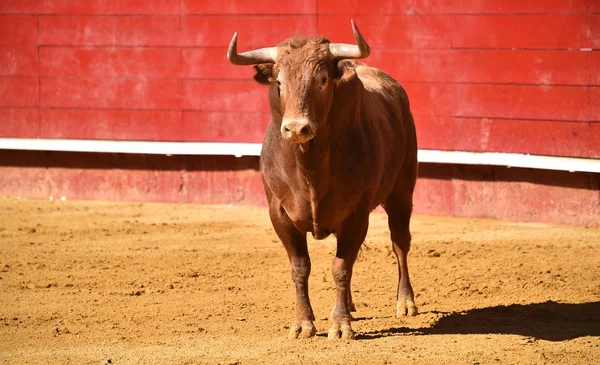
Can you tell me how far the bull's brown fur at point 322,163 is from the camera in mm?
4879

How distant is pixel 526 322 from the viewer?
5.60 meters

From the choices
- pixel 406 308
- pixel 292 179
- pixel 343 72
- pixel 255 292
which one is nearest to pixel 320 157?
pixel 292 179

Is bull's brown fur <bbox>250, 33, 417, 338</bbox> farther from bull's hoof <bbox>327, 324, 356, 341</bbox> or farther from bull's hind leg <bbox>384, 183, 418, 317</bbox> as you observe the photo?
bull's hind leg <bbox>384, 183, 418, 317</bbox>

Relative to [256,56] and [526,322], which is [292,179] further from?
[526,322]

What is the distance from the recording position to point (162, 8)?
9.77 meters

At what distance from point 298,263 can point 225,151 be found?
433 cm

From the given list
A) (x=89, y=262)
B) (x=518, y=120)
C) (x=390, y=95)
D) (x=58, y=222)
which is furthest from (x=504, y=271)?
(x=58, y=222)

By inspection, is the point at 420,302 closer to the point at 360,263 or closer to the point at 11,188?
the point at 360,263

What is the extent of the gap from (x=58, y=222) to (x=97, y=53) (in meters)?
1.81

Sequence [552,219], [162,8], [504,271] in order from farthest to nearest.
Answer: [162,8], [552,219], [504,271]

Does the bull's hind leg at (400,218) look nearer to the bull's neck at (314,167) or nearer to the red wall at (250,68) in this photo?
the bull's neck at (314,167)

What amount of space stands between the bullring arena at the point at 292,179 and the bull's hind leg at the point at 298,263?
0.04 ft

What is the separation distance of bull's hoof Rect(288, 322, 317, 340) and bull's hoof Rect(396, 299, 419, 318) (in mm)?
784

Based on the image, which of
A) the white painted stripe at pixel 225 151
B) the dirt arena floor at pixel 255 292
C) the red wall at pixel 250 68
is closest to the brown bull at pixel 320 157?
the dirt arena floor at pixel 255 292
